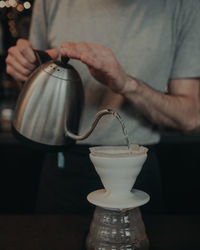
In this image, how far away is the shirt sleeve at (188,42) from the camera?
1.27 metres

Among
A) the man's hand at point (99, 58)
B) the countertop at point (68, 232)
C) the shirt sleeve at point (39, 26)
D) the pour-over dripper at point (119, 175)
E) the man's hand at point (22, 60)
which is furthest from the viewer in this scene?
the shirt sleeve at point (39, 26)

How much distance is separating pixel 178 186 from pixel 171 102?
1.18m

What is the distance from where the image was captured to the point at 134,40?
4.22ft

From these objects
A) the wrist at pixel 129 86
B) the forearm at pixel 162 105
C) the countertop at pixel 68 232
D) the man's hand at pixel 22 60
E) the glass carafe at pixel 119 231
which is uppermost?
the man's hand at pixel 22 60

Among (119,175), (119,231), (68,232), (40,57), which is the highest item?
(40,57)

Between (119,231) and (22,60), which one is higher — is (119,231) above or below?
below

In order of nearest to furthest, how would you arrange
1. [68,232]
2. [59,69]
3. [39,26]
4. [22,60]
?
[68,232], [59,69], [22,60], [39,26]

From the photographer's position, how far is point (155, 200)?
1342mm

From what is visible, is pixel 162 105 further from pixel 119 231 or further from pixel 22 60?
pixel 119 231

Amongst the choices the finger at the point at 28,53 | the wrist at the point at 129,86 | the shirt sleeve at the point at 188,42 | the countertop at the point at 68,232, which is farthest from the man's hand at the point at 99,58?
the countertop at the point at 68,232

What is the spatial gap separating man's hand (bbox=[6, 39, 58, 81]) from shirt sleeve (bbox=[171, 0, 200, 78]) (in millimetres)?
416

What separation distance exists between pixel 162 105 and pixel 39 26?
1.76 feet

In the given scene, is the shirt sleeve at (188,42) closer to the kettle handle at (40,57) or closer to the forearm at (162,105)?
the forearm at (162,105)

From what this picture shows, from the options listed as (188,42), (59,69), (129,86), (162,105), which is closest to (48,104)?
(59,69)
